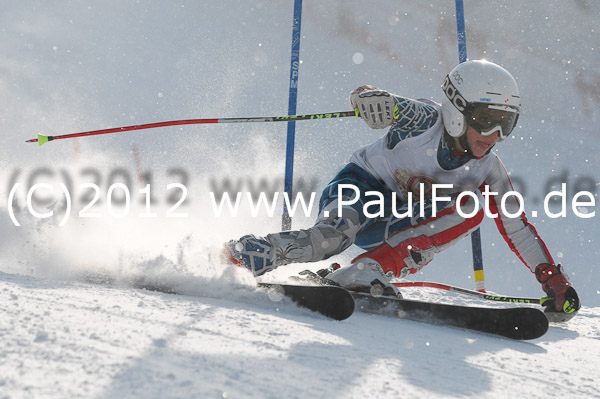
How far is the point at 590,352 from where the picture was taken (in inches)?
90.5

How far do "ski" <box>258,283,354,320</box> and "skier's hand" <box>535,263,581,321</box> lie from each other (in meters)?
1.66

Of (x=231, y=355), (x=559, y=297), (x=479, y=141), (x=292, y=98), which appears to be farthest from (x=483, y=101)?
(x=292, y=98)

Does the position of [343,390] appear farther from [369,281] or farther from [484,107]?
[484,107]

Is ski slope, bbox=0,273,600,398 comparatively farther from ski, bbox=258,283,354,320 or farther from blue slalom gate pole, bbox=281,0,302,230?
blue slalom gate pole, bbox=281,0,302,230

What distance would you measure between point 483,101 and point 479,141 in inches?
9.9

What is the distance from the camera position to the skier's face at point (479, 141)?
314 centimetres

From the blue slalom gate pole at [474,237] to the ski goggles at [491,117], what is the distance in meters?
2.25

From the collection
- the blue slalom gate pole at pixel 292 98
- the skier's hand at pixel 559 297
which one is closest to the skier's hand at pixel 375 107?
the skier's hand at pixel 559 297

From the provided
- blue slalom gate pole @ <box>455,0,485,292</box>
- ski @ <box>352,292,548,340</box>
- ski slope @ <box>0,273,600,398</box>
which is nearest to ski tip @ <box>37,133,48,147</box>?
ski slope @ <box>0,273,600,398</box>

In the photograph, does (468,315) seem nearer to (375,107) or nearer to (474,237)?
(375,107)

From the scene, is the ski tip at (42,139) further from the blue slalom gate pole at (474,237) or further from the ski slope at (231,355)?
the blue slalom gate pole at (474,237)

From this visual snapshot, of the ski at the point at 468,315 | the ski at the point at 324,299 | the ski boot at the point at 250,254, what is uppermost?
the ski boot at the point at 250,254

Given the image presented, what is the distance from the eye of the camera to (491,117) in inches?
121

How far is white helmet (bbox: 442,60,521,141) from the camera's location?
10.0 ft
